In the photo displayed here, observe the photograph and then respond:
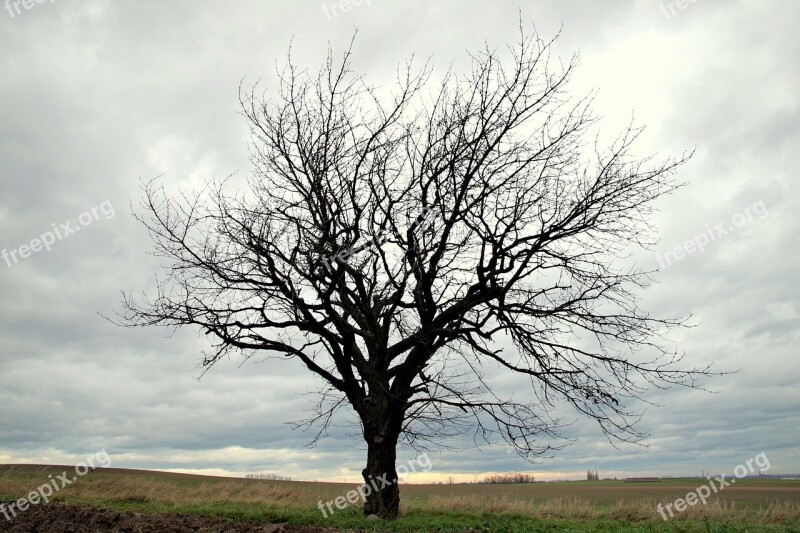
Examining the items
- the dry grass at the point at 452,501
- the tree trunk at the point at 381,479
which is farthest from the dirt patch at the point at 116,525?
the dry grass at the point at 452,501

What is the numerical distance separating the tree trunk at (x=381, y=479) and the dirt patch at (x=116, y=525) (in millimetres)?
3076

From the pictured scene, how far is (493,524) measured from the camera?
11.4 m

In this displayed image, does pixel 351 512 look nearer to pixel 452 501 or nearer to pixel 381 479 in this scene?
pixel 381 479

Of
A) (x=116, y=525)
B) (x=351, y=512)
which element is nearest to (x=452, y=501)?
(x=351, y=512)

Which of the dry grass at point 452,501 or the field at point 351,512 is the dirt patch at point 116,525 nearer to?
the field at point 351,512

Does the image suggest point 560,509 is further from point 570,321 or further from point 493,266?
point 493,266

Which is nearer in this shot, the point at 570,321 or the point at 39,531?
the point at 39,531

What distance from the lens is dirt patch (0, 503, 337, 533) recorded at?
9148 millimetres

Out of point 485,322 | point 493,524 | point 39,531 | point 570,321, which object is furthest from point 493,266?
point 39,531

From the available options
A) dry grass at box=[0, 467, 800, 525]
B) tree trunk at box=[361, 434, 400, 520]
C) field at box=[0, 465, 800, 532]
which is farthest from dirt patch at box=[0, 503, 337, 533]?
dry grass at box=[0, 467, 800, 525]

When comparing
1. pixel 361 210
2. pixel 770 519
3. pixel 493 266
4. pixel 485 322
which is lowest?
pixel 770 519

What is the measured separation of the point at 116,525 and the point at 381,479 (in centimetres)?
526

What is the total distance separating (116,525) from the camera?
981cm

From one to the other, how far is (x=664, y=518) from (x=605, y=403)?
3505mm
